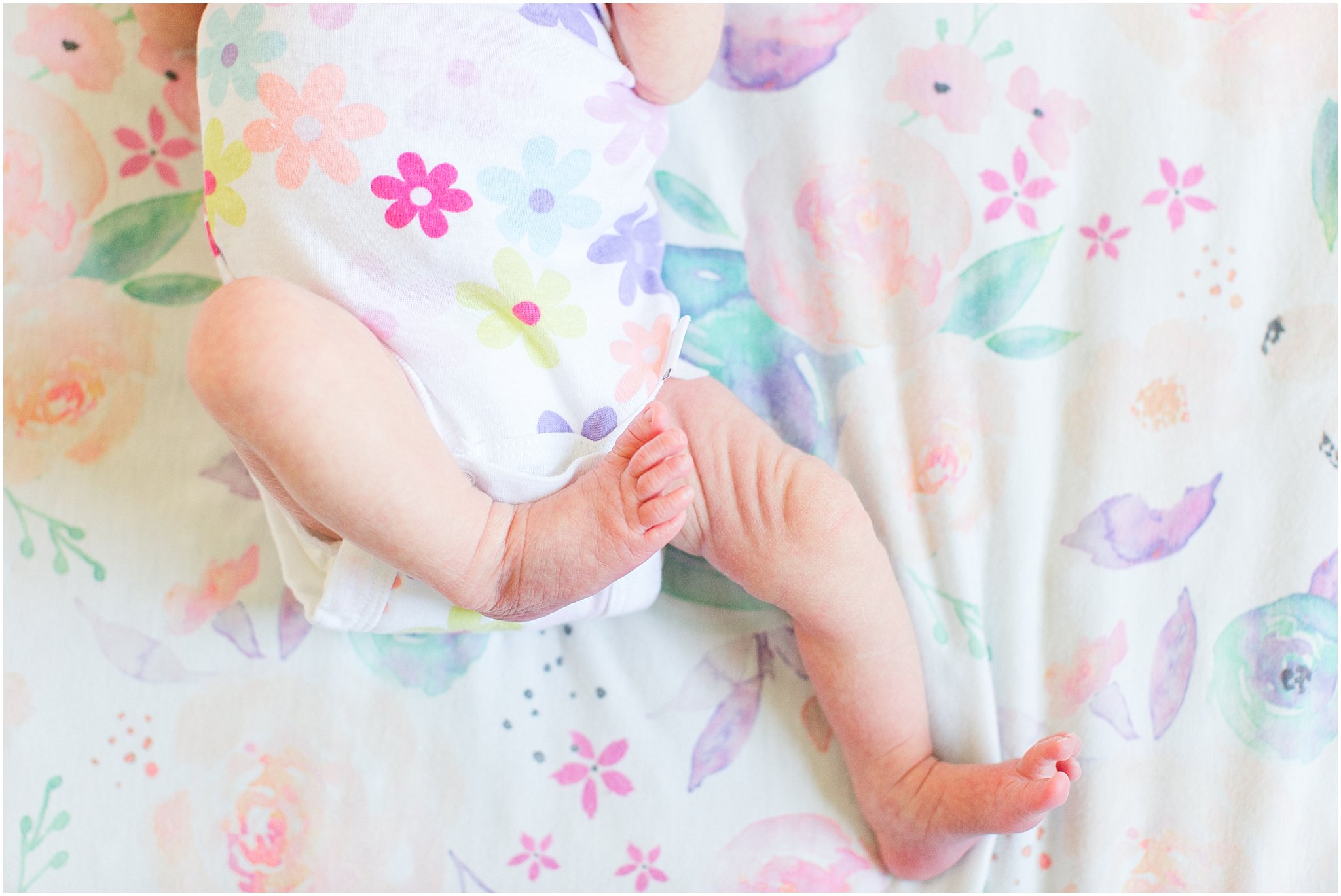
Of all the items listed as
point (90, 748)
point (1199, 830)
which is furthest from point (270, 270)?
point (1199, 830)

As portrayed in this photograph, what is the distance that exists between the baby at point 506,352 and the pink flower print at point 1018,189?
0.32 meters

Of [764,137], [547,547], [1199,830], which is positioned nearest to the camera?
[547,547]

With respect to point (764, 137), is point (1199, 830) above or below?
below

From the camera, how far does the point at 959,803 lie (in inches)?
34.6

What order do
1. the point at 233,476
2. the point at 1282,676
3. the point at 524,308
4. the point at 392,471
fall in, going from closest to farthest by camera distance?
the point at 392,471 → the point at 524,308 → the point at 1282,676 → the point at 233,476

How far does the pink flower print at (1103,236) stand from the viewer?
99cm

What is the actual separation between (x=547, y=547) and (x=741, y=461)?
20 centimetres

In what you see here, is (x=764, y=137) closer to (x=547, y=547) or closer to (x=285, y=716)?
(x=547, y=547)

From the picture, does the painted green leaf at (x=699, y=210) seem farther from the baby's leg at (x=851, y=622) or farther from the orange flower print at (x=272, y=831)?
the orange flower print at (x=272, y=831)

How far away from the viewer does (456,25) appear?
82 cm

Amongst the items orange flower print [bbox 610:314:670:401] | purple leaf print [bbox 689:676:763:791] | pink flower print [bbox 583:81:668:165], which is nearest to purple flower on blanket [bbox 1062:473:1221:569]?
purple leaf print [bbox 689:676:763:791]

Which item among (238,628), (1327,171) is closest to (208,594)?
(238,628)

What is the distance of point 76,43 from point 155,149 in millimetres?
149

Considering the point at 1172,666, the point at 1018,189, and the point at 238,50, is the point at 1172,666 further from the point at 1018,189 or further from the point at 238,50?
the point at 238,50
